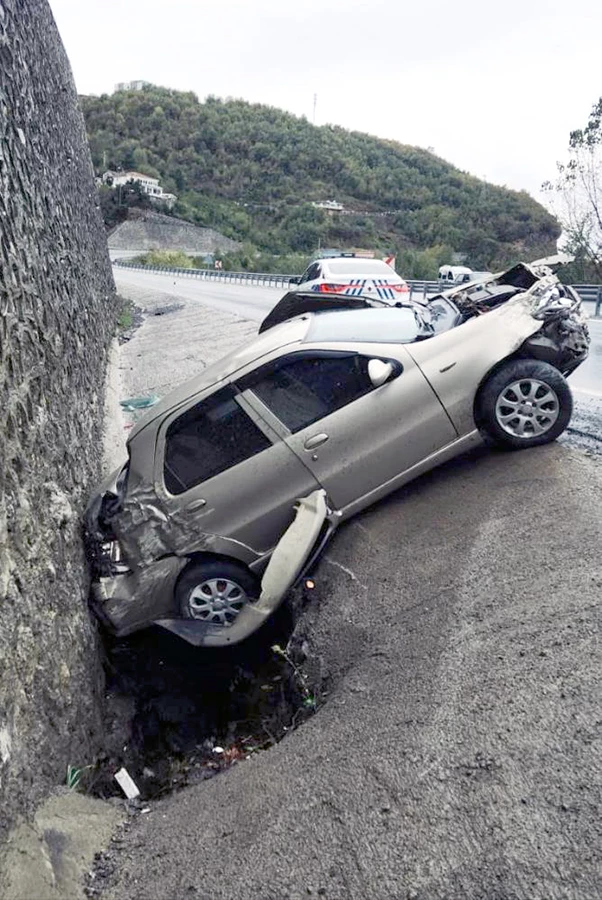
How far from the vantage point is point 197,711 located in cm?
531

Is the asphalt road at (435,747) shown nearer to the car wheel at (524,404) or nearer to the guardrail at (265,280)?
the car wheel at (524,404)

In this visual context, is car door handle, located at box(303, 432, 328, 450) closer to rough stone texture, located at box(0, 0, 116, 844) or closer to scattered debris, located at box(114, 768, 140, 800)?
rough stone texture, located at box(0, 0, 116, 844)

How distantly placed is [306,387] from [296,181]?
105363 mm

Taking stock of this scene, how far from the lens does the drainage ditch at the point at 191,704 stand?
14.6 ft

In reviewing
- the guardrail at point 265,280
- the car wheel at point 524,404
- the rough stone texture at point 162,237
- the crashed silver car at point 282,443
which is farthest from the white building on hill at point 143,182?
the car wheel at point 524,404

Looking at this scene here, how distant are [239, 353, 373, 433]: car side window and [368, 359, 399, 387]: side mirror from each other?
127mm

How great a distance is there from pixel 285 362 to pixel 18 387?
6.09ft

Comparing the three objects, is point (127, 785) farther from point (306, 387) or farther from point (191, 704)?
point (306, 387)

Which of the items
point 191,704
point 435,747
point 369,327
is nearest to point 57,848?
point 435,747

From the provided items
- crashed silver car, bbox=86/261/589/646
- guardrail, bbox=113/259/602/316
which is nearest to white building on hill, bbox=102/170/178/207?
guardrail, bbox=113/259/602/316

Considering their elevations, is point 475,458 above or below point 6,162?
below

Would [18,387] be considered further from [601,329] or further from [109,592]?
[601,329]

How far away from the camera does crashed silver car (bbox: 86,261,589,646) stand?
5215mm

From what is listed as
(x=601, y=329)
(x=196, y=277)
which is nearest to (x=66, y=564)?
(x=601, y=329)
